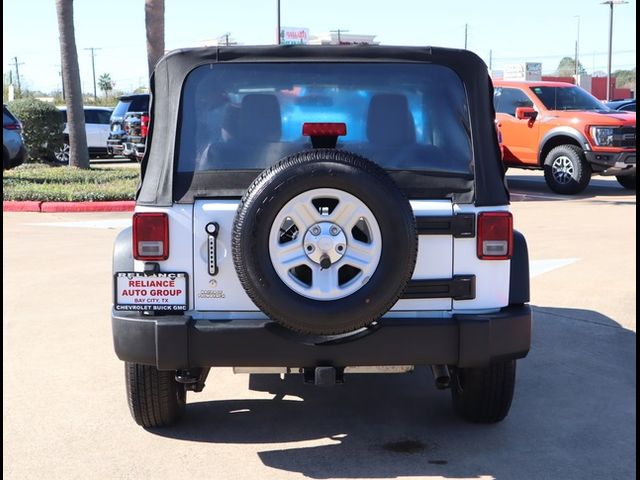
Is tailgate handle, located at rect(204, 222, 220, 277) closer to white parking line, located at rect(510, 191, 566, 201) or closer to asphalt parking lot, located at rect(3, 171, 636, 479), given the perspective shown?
asphalt parking lot, located at rect(3, 171, 636, 479)

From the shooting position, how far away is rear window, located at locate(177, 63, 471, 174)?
14.4 ft

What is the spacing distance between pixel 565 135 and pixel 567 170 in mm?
612

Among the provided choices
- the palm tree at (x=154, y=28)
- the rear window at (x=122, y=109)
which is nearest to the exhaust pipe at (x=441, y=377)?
the palm tree at (x=154, y=28)

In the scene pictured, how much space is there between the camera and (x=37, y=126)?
2145 centimetres

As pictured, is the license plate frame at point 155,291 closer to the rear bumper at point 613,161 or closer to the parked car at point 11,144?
the rear bumper at point 613,161

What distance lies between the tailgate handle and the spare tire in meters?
0.27

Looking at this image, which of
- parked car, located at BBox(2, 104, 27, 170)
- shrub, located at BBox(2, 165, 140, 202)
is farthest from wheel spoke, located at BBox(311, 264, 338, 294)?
parked car, located at BBox(2, 104, 27, 170)

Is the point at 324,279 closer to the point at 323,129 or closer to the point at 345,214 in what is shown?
the point at 345,214

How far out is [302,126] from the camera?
14.5ft

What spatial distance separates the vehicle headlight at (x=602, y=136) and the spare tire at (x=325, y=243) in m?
12.4

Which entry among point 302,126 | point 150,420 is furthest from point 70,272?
point 302,126

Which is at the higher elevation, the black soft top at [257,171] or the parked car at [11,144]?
the black soft top at [257,171]

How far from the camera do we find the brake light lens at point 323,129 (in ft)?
13.9

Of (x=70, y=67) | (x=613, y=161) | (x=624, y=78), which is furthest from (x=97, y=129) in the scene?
(x=624, y=78)
